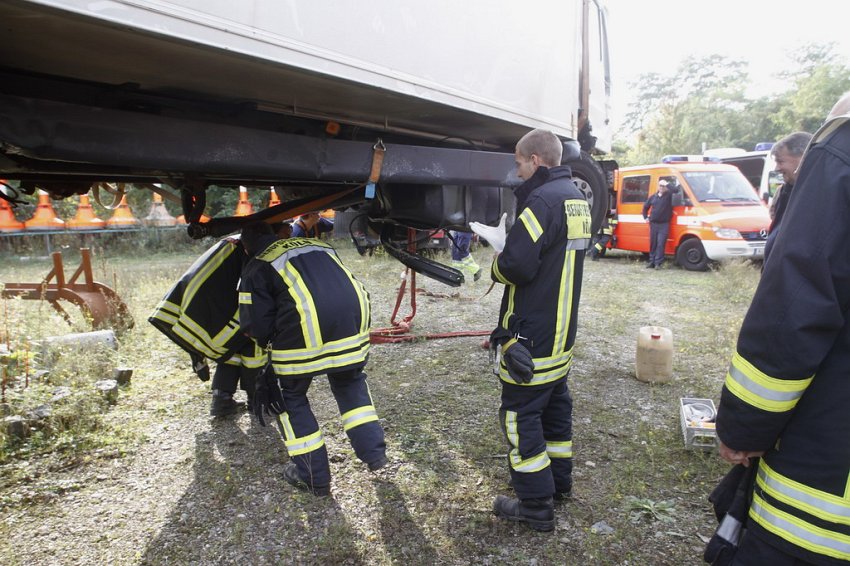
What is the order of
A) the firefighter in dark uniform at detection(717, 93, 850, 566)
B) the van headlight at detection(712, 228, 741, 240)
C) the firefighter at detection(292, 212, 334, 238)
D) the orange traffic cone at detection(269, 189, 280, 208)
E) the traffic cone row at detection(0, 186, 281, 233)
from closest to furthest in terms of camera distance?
the firefighter in dark uniform at detection(717, 93, 850, 566)
the firefighter at detection(292, 212, 334, 238)
the orange traffic cone at detection(269, 189, 280, 208)
the van headlight at detection(712, 228, 741, 240)
the traffic cone row at detection(0, 186, 281, 233)

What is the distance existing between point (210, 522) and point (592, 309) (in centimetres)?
492

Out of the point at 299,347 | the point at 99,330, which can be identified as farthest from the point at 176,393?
the point at 299,347

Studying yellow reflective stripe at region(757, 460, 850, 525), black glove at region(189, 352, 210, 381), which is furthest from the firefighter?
yellow reflective stripe at region(757, 460, 850, 525)

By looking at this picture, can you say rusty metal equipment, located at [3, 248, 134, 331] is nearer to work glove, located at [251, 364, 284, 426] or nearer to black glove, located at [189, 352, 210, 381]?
black glove, located at [189, 352, 210, 381]

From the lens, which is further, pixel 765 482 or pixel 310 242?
pixel 310 242

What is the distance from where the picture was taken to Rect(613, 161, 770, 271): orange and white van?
862 centimetres

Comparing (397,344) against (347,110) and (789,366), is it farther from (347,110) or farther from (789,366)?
(789,366)

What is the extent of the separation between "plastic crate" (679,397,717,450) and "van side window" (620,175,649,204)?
7.93m

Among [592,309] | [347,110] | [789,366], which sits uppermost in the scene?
[347,110]

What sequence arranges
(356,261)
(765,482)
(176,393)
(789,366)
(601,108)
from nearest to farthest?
(789,366), (765,482), (176,393), (601,108), (356,261)

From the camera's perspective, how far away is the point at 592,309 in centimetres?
623

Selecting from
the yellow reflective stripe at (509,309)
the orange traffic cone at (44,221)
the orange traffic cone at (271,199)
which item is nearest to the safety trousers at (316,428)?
the yellow reflective stripe at (509,309)

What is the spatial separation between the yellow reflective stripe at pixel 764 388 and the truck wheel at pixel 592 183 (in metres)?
2.94

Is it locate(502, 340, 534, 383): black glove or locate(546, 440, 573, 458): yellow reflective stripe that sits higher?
locate(502, 340, 534, 383): black glove
